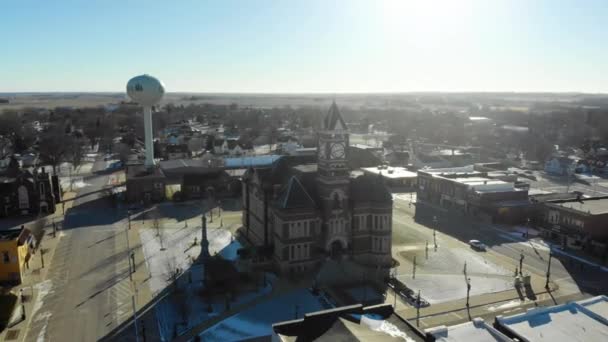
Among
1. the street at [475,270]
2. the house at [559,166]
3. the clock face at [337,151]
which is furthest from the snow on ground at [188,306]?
the house at [559,166]

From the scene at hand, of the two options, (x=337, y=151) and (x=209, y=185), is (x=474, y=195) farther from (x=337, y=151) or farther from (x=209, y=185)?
(x=209, y=185)

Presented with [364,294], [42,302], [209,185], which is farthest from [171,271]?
[209,185]

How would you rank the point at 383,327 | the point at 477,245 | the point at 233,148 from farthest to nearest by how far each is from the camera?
the point at 233,148, the point at 477,245, the point at 383,327

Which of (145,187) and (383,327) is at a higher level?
(383,327)

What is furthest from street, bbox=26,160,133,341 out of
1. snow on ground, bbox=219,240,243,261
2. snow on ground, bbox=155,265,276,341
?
snow on ground, bbox=219,240,243,261

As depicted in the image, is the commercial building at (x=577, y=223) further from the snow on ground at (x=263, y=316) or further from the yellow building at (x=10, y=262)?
the yellow building at (x=10, y=262)

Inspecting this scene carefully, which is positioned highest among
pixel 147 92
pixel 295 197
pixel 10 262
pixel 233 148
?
pixel 147 92

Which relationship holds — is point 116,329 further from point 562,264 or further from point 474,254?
point 562,264

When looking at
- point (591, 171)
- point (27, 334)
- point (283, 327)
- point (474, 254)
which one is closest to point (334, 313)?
point (283, 327)
